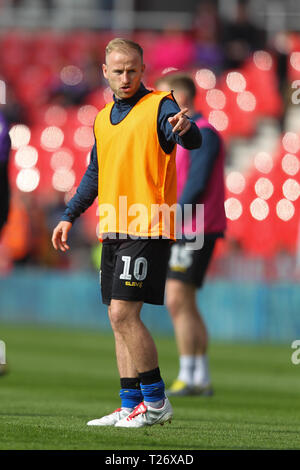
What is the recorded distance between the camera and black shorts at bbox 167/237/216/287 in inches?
361

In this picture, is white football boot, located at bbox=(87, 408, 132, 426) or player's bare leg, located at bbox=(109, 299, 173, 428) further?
white football boot, located at bbox=(87, 408, 132, 426)

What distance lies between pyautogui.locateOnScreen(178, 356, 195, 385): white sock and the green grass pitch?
295 millimetres

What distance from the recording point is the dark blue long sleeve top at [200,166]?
8945 mm

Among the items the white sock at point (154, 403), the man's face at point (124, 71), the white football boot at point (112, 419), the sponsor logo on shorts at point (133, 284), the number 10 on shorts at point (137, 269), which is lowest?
the white football boot at point (112, 419)

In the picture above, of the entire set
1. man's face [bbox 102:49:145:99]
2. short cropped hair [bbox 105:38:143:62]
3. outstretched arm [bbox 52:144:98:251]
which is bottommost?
outstretched arm [bbox 52:144:98:251]

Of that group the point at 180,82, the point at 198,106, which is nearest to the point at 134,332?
the point at 180,82

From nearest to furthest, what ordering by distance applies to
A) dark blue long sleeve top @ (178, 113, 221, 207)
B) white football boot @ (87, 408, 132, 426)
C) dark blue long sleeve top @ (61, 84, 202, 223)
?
dark blue long sleeve top @ (61, 84, 202, 223), white football boot @ (87, 408, 132, 426), dark blue long sleeve top @ (178, 113, 221, 207)

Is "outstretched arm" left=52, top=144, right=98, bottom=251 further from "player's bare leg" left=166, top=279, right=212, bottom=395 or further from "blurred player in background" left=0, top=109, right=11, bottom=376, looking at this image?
"player's bare leg" left=166, top=279, right=212, bottom=395

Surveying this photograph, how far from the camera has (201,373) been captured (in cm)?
920

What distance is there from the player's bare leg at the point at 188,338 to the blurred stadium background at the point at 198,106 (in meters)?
6.49

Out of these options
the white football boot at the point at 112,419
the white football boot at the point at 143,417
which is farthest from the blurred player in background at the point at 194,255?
the white football boot at the point at 143,417

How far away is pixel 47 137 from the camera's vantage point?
941 inches

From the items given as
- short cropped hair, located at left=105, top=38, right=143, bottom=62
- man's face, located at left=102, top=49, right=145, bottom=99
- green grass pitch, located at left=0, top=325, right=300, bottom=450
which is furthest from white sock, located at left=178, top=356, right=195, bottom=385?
short cropped hair, located at left=105, top=38, right=143, bottom=62

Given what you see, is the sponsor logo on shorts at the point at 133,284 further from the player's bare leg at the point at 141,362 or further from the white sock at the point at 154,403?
the white sock at the point at 154,403
